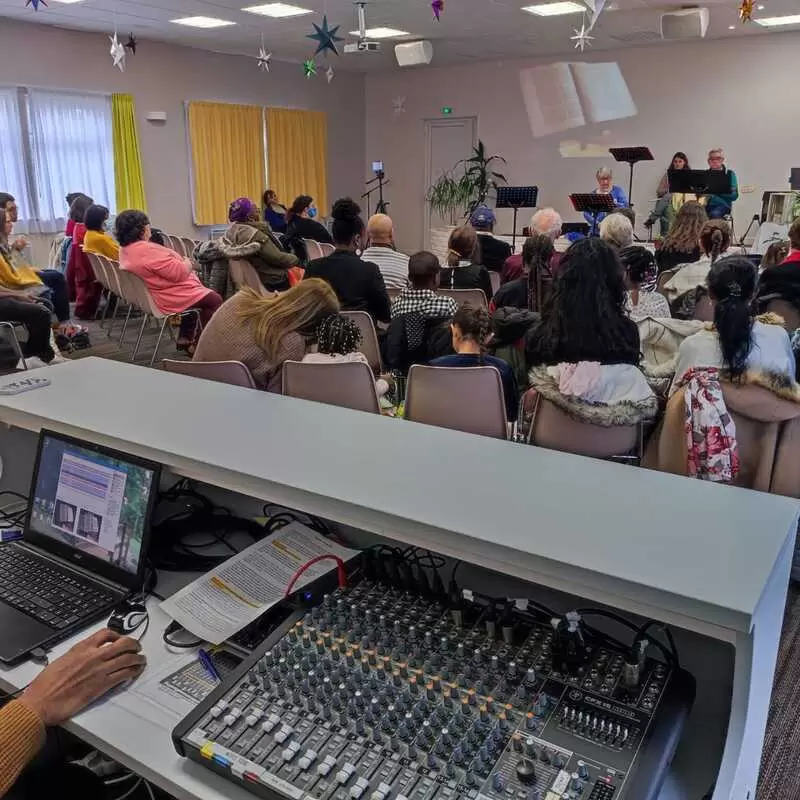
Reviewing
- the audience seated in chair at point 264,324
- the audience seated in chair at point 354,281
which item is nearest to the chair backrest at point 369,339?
the audience seated in chair at point 354,281

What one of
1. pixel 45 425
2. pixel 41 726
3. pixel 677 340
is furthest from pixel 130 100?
pixel 41 726

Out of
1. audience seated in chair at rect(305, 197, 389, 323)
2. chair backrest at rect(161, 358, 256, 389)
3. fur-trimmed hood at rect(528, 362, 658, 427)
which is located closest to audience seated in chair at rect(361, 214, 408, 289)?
audience seated in chair at rect(305, 197, 389, 323)

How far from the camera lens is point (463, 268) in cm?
475

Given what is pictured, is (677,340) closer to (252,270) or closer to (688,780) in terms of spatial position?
(688,780)

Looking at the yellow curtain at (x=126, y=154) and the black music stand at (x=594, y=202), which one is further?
the yellow curtain at (x=126, y=154)

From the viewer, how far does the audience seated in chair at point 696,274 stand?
4379mm

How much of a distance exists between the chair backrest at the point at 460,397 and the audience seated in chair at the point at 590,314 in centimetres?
23

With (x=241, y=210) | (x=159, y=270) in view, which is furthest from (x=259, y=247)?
(x=159, y=270)

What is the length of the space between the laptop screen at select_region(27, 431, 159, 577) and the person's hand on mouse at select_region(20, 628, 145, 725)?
0.66 ft

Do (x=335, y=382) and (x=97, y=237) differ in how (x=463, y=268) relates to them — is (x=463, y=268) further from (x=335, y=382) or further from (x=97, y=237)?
(x=97, y=237)

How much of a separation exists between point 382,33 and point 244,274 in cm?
458

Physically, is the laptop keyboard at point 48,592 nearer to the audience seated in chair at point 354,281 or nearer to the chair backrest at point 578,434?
the chair backrest at point 578,434

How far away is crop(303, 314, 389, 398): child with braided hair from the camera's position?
9.52ft

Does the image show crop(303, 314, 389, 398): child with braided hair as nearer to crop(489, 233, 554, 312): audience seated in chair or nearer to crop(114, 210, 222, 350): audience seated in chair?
crop(489, 233, 554, 312): audience seated in chair
